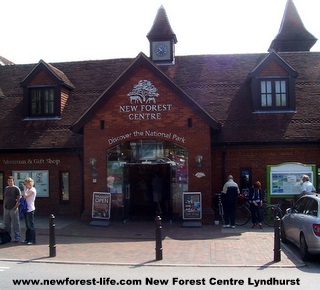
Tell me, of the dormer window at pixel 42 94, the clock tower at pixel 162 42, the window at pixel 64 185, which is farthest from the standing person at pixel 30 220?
the clock tower at pixel 162 42

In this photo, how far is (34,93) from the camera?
20219 mm

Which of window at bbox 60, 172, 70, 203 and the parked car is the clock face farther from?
the parked car

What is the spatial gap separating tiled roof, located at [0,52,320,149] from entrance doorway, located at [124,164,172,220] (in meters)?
2.80

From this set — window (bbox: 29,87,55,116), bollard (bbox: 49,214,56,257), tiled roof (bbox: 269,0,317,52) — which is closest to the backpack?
bollard (bbox: 49,214,56,257)

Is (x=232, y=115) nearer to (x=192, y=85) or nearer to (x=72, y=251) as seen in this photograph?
(x=192, y=85)

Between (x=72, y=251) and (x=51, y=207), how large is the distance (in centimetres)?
755

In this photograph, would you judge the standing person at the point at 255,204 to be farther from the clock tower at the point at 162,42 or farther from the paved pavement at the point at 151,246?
the clock tower at the point at 162,42

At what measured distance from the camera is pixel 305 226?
32.9 feet

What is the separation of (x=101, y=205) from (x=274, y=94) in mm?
9003

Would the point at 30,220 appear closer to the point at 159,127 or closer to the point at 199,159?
the point at 159,127

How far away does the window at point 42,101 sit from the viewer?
2017 cm

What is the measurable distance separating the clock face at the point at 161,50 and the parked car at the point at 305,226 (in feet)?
42.6

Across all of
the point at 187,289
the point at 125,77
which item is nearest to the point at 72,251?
the point at 187,289

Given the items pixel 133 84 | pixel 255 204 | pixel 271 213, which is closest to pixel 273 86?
pixel 271 213
